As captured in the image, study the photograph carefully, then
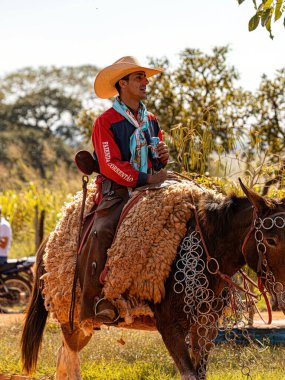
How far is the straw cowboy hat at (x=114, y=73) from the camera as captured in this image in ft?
24.3

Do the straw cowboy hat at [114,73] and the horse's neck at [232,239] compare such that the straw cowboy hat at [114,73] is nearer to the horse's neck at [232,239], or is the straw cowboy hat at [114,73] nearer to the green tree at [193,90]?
the horse's neck at [232,239]

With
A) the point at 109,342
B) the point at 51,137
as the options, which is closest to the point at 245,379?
the point at 109,342

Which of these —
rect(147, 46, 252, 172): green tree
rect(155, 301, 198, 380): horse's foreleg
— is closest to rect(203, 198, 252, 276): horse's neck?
rect(155, 301, 198, 380): horse's foreleg

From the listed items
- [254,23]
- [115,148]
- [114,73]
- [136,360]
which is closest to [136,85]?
[114,73]

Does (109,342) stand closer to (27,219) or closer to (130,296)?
(130,296)

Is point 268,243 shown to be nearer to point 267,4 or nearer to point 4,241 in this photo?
point 267,4

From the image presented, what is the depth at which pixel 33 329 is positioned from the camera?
8.34 m

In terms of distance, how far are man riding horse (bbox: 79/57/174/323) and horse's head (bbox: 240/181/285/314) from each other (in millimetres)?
1113

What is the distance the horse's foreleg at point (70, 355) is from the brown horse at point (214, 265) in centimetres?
145

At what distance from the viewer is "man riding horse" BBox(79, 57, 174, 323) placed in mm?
7137

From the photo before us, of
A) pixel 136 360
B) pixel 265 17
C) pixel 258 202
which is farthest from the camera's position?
pixel 136 360

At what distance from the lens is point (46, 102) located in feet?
164

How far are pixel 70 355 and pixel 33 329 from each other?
47 cm

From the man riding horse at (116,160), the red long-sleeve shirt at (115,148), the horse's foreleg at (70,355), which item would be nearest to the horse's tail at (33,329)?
the horse's foreleg at (70,355)
